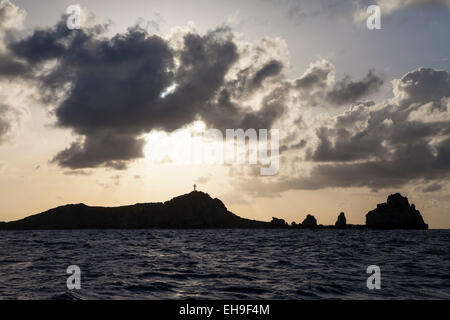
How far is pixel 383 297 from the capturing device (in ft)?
65.1

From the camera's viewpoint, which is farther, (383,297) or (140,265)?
(140,265)

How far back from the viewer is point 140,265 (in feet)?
113

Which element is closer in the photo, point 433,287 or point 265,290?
point 265,290

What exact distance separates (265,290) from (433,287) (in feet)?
33.9

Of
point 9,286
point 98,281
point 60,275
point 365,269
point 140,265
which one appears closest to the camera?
point 9,286
